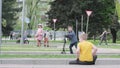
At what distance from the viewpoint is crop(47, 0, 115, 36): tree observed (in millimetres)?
58562

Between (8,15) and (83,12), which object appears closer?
(83,12)

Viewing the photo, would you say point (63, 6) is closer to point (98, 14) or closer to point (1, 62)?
point (98, 14)

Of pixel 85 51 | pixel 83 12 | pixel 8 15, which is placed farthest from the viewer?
pixel 8 15

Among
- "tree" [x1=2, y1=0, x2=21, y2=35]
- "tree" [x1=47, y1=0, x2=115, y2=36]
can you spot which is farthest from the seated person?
"tree" [x1=2, y1=0, x2=21, y2=35]

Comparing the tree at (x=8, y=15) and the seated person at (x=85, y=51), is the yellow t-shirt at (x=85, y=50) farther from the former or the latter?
→ the tree at (x=8, y=15)

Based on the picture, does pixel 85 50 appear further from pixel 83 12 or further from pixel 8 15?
pixel 8 15

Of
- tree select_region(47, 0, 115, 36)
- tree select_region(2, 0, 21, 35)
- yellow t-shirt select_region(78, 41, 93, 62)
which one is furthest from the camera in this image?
tree select_region(2, 0, 21, 35)

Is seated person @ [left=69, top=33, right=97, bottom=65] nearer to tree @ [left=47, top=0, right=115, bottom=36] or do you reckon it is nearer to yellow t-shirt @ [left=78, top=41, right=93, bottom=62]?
yellow t-shirt @ [left=78, top=41, right=93, bottom=62]

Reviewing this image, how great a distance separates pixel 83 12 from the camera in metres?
59.1

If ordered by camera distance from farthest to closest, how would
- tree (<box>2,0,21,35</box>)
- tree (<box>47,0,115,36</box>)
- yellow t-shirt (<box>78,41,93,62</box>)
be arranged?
tree (<box>2,0,21,35</box>), tree (<box>47,0,115,36</box>), yellow t-shirt (<box>78,41,93,62</box>)

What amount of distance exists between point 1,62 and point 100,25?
146 ft

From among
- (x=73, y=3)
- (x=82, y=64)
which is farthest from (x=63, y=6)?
(x=82, y=64)

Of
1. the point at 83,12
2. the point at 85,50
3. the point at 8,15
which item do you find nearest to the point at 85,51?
the point at 85,50

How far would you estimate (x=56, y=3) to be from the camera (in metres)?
61.1
